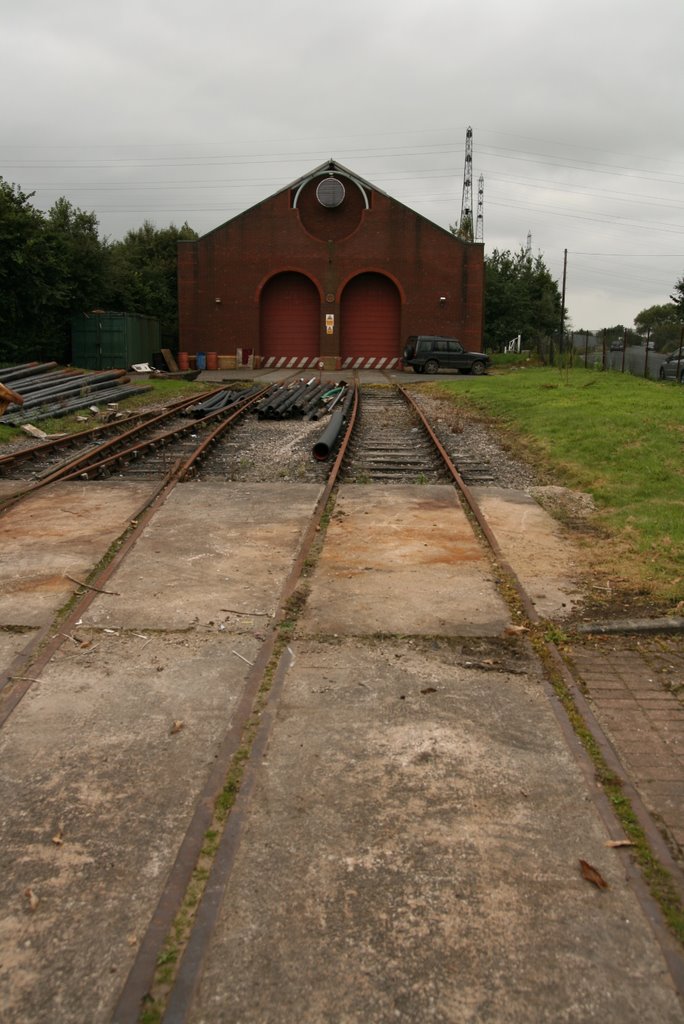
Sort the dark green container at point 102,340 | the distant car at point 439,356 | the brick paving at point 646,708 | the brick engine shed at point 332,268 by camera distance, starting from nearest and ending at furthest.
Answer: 1. the brick paving at point 646,708
2. the dark green container at point 102,340
3. the distant car at point 439,356
4. the brick engine shed at point 332,268

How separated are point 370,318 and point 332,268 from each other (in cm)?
314

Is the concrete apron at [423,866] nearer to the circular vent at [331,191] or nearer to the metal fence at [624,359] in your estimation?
the metal fence at [624,359]

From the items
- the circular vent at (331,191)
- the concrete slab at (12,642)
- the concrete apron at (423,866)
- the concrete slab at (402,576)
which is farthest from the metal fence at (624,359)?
the concrete slab at (12,642)

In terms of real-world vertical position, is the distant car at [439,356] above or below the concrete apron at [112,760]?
above

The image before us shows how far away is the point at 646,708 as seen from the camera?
4.34m

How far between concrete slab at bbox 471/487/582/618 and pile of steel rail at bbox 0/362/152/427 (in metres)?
10.0

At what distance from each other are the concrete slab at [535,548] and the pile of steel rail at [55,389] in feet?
32.8

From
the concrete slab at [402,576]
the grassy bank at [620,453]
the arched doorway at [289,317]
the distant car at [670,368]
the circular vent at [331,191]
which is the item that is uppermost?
the circular vent at [331,191]

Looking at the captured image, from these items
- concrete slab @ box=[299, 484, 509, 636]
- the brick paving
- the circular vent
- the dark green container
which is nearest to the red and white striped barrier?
the circular vent

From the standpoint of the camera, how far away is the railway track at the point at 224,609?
2623mm

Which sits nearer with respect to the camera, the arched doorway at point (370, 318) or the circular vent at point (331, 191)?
the circular vent at point (331, 191)

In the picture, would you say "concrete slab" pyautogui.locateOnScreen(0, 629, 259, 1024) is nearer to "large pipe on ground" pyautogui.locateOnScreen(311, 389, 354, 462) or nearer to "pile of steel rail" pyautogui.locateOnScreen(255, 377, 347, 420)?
"large pipe on ground" pyautogui.locateOnScreen(311, 389, 354, 462)

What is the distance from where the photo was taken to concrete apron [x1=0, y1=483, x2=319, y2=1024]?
2.65 metres

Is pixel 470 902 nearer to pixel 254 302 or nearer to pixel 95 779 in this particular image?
pixel 95 779
